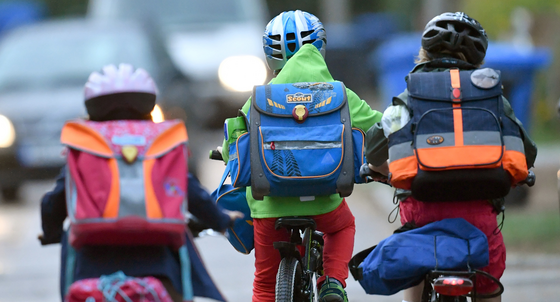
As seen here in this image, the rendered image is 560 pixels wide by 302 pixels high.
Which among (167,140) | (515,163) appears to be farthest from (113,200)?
(515,163)

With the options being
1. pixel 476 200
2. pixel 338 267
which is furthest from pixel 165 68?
pixel 476 200

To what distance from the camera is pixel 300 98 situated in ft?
15.3

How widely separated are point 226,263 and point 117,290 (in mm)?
5415

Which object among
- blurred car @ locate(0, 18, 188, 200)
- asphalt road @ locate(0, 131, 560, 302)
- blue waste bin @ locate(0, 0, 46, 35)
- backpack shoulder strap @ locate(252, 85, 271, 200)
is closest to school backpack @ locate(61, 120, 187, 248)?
backpack shoulder strap @ locate(252, 85, 271, 200)

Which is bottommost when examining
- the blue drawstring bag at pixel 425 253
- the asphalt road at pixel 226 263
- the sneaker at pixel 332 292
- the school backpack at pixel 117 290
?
the asphalt road at pixel 226 263

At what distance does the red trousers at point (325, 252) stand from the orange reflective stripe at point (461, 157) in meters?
1.03

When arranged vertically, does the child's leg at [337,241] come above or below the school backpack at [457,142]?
below

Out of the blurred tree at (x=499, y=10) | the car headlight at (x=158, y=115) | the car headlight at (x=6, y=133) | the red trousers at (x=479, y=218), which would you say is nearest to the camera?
the red trousers at (x=479, y=218)

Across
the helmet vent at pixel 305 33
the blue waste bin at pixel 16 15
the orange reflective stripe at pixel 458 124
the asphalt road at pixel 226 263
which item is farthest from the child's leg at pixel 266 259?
the blue waste bin at pixel 16 15

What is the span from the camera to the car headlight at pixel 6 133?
37.9 feet

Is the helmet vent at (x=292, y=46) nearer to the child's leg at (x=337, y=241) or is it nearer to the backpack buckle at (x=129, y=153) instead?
the child's leg at (x=337, y=241)

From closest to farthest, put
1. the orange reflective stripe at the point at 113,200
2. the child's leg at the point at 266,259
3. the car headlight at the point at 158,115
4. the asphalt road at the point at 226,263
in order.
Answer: the orange reflective stripe at the point at 113,200 < the child's leg at the point at 266,259 < the asphalt road at the point at 226,263 < the car headlight at the point at 158,115

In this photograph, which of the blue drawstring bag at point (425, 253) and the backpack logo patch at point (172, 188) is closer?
the backpack logo patch at point (172, 188)

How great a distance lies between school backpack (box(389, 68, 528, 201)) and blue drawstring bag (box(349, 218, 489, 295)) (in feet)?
0.50
